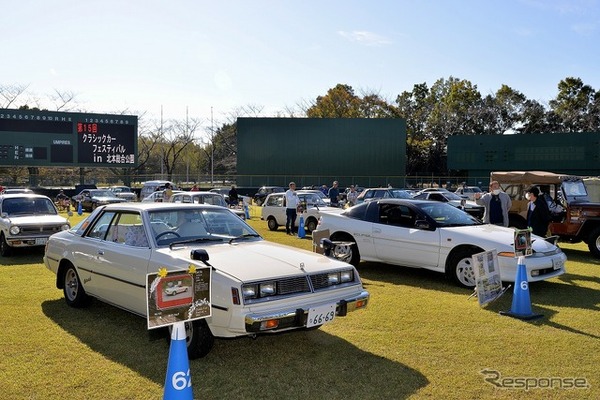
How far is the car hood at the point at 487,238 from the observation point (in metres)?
8.20

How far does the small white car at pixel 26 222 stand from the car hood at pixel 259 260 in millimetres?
7705

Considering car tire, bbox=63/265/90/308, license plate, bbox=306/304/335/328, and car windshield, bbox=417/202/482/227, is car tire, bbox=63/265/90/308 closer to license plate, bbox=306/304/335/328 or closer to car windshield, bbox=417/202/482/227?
license plate, bbox=306/304/335/328

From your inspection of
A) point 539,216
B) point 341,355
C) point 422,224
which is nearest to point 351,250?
point 422,224

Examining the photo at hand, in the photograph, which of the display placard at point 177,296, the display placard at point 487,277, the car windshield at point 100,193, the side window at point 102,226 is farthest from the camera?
the car windshield at point 100,193

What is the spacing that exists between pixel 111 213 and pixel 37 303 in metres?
1.99

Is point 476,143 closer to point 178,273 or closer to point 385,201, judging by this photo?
point 385,201

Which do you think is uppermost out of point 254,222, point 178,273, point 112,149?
point 112,149

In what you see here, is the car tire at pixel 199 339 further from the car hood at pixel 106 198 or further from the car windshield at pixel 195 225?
the car hood at pixel 106 198

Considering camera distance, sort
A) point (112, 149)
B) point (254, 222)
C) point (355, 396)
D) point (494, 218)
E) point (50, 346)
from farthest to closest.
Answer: point (112, 149) < point (254, 222) < point (494, 218) < point (50, 346) < point (355, 396)

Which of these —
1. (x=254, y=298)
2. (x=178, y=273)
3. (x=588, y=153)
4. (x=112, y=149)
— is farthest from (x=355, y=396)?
(x=588, y=153)

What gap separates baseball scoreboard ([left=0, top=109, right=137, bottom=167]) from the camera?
36.8 meters

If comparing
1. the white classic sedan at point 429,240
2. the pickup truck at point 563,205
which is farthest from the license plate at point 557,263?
the pickup truck at point 563,205

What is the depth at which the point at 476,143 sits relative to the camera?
179ft

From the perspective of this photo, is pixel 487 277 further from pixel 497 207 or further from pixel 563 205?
pixel 563 205
